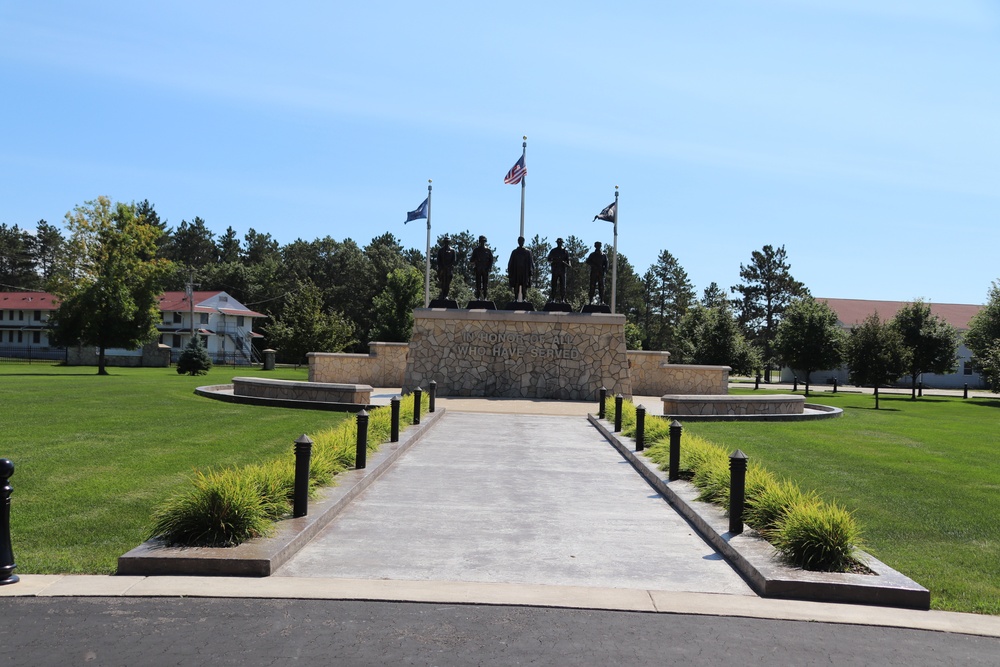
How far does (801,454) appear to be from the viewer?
50.3ft

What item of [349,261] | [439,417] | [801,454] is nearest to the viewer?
[801,454]

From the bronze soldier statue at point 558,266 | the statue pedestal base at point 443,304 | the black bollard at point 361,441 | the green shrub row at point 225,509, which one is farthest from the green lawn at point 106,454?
the bronze soldier statue at point 558,266

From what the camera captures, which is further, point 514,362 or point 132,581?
point 514,362

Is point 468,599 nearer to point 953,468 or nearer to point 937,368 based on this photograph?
point 953,468

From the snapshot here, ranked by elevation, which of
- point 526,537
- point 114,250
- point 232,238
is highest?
point 232,238

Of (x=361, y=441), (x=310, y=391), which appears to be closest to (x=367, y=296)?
(x=310, y=391)

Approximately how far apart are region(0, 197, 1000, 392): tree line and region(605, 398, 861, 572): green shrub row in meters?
25.9

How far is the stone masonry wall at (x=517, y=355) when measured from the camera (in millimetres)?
28266

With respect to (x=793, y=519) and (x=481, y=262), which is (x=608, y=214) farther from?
(x=793, y=519)

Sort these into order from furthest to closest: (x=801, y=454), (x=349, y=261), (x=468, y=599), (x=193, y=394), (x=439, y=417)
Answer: (x=349, y=261), (x=193, y=394), (x=439, y=417), (x=801, y=454), (x=468, y=599)

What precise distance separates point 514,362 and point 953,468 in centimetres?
1601

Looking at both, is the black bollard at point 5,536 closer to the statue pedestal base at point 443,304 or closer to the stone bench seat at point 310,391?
the stone bench seat at point 310,391

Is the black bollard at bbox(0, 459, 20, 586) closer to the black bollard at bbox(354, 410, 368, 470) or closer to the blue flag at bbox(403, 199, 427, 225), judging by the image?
the black bollard at bbox(354, 410, 368, 470)

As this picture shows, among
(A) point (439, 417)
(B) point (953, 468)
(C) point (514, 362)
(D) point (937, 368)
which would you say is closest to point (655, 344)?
(D) point (937, 368)
